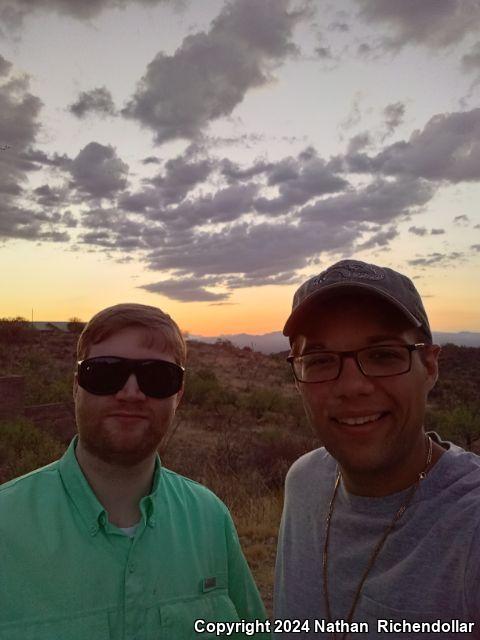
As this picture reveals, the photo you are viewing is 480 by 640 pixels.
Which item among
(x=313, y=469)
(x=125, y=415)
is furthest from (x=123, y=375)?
(x=313, y=469)

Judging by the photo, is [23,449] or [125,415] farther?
[23,449]

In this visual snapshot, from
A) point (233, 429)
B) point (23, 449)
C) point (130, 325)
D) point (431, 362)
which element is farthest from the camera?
point (233, 429)

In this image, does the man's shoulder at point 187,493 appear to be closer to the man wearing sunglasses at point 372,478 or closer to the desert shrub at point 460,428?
the man wearing sunglasses at point 372,478

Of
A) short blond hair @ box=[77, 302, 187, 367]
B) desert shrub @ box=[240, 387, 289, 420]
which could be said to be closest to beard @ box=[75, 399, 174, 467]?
short blond hair @ box=[77, 302, 187, 367]

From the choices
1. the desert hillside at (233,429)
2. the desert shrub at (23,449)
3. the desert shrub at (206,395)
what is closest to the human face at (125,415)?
the desert hillside at (233,429)

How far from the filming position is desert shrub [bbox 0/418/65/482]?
10.9m

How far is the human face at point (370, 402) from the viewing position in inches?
90.4

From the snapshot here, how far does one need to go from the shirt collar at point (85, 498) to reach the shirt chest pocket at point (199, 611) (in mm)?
364

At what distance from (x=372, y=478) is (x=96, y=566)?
3.95 ft

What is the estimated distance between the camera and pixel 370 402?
2.33 m

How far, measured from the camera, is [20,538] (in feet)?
7.43

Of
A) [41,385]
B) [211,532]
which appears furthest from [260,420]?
[211,532]

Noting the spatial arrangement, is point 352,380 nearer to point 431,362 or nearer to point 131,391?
point 431,362

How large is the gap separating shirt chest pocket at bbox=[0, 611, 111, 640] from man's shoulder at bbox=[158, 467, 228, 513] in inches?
25.2
